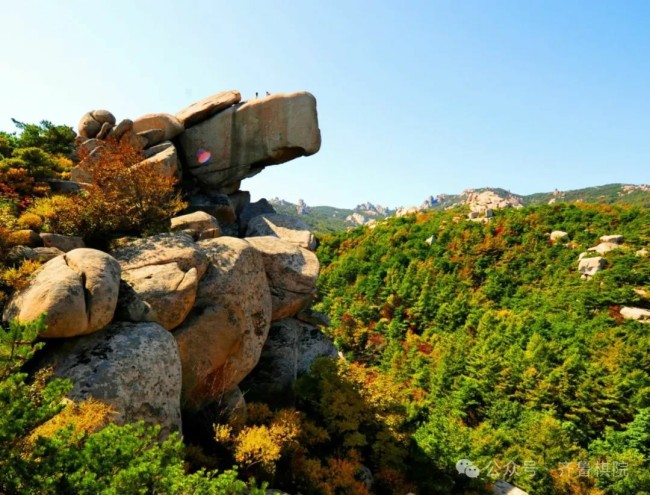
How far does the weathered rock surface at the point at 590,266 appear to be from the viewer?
52.8m

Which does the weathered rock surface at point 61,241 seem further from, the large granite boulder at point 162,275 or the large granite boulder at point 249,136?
the large granite boulder at point 249,136

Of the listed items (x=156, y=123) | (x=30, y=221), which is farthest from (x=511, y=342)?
(x=30, y=221)

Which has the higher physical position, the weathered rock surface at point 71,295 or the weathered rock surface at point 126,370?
the weathered rock surface at point 71,295

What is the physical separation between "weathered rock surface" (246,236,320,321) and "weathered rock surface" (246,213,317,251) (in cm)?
273

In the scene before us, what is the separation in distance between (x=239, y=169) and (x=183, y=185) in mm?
3983

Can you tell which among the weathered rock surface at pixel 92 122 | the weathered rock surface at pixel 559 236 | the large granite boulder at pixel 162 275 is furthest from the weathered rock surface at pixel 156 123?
the weathered rock surface at pixel 559 236

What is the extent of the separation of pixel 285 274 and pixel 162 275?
24.8 feet

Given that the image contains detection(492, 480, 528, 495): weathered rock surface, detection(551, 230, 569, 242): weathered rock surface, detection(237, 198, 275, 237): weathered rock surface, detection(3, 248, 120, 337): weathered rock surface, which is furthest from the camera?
detection(551, 230, 569, 242): weathered rock surface

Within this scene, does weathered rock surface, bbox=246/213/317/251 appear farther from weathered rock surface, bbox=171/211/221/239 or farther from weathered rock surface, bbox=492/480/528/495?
weathered rock surface, bbox=492/480/528/495

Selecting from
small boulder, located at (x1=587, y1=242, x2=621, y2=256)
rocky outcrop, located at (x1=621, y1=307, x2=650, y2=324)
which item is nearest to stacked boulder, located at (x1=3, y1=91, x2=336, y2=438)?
rocky outcrop, located at (x1=621, y1=307, x2=650, y2=324)

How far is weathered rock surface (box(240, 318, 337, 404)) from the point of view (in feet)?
66.3

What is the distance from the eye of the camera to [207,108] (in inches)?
1021

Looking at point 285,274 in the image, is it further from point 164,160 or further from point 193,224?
point 164,160

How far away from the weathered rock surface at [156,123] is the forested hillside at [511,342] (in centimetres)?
2280
